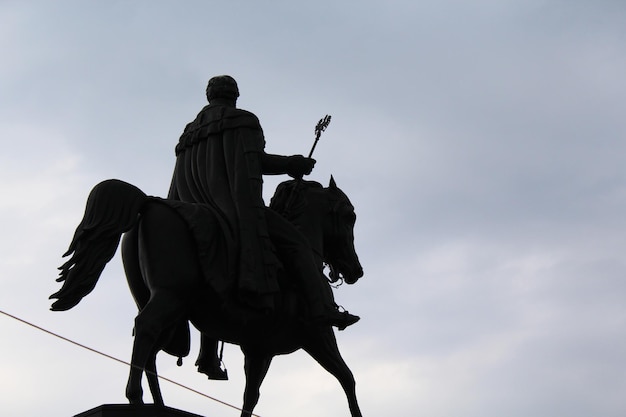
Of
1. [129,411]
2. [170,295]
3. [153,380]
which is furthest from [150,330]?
[129,411]

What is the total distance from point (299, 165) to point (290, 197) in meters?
0.50

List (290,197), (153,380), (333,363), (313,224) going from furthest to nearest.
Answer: (290,197), (313,224), (333,363), (153,380)

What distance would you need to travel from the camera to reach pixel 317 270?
1336cm

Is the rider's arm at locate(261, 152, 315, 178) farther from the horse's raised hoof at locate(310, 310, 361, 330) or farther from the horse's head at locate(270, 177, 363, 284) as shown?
the horse's raised hoof at locate(310, 310, 361, 330)

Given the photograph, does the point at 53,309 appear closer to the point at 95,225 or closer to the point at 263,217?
the point at 95,225

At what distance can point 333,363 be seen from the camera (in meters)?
13.5

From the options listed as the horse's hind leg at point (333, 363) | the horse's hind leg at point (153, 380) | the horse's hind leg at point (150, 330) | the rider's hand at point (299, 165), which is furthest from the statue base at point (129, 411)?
the rider's hand at point (299, 165)

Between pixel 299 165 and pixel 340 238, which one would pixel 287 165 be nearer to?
pixel 299 165

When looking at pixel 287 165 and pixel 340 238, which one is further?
pixel 340 238

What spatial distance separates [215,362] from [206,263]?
62.1 inches

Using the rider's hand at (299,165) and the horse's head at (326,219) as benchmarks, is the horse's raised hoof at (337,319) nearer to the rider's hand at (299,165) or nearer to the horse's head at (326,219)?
the horse's head at (326,219)

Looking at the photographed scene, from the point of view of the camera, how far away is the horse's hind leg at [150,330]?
11.9 m

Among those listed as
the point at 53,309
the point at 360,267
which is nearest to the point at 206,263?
the point at 53,309

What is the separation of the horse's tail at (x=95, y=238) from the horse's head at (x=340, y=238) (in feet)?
8.71
